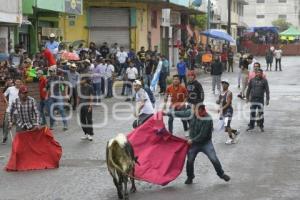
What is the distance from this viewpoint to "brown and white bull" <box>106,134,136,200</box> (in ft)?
33.9

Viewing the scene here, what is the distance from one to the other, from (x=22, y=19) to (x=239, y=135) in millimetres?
12252

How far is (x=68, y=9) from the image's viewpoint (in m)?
30.9

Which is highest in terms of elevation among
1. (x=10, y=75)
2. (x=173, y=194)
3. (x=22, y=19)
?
(x=22, y=19)

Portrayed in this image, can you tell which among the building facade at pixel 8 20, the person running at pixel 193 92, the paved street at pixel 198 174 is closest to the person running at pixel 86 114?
the paved street at pixel 198 174

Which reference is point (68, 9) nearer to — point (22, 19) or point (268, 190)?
point (22, 19)

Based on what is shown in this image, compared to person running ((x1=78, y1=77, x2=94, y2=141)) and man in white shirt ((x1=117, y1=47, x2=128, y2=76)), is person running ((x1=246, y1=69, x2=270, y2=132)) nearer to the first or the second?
person running ((x1=78, y1=77, x2=94, y2=141))

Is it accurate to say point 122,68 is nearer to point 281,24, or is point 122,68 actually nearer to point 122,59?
point 122,59

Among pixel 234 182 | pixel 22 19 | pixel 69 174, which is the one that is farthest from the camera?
pixel 22 19

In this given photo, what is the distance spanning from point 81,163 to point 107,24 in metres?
26.0

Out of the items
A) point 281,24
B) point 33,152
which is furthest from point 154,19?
point 281,24

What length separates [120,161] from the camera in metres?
10.4

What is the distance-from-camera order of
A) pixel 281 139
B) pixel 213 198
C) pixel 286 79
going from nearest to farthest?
pixel 213 198 → pixel 281 139 → pixel 286 79

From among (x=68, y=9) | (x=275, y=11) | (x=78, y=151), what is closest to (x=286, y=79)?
(x=68, y=9)

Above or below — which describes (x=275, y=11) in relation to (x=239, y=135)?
above
